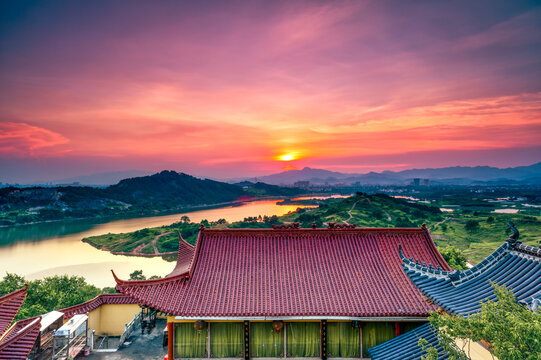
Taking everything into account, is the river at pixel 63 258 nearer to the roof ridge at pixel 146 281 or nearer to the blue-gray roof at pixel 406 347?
the roof ridge at pixel 146 281

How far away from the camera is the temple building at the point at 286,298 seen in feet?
31.1

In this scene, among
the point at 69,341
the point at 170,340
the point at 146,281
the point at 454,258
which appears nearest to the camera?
the point at 146,281

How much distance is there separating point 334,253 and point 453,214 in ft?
263

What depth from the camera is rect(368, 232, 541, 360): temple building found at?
5.88 meters

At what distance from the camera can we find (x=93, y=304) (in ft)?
50.7

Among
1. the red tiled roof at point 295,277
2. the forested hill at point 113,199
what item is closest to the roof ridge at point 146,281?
the red tiled roof at point 295,277

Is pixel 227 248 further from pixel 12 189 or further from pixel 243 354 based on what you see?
pixel 12 189

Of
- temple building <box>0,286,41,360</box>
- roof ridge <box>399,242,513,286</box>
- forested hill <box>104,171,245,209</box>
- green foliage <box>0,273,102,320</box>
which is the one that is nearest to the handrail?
temple building <box>0,286,41,360</box>

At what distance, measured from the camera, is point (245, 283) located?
10.5 m

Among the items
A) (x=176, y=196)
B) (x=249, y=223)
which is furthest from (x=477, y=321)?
(x=176, y=196)

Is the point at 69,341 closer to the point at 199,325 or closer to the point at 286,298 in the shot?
the point at 199,325

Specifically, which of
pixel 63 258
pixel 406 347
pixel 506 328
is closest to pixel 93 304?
pixel 406 347

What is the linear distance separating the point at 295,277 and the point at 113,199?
11911 centimetres

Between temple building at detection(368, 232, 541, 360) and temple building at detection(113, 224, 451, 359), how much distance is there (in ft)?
3.48
